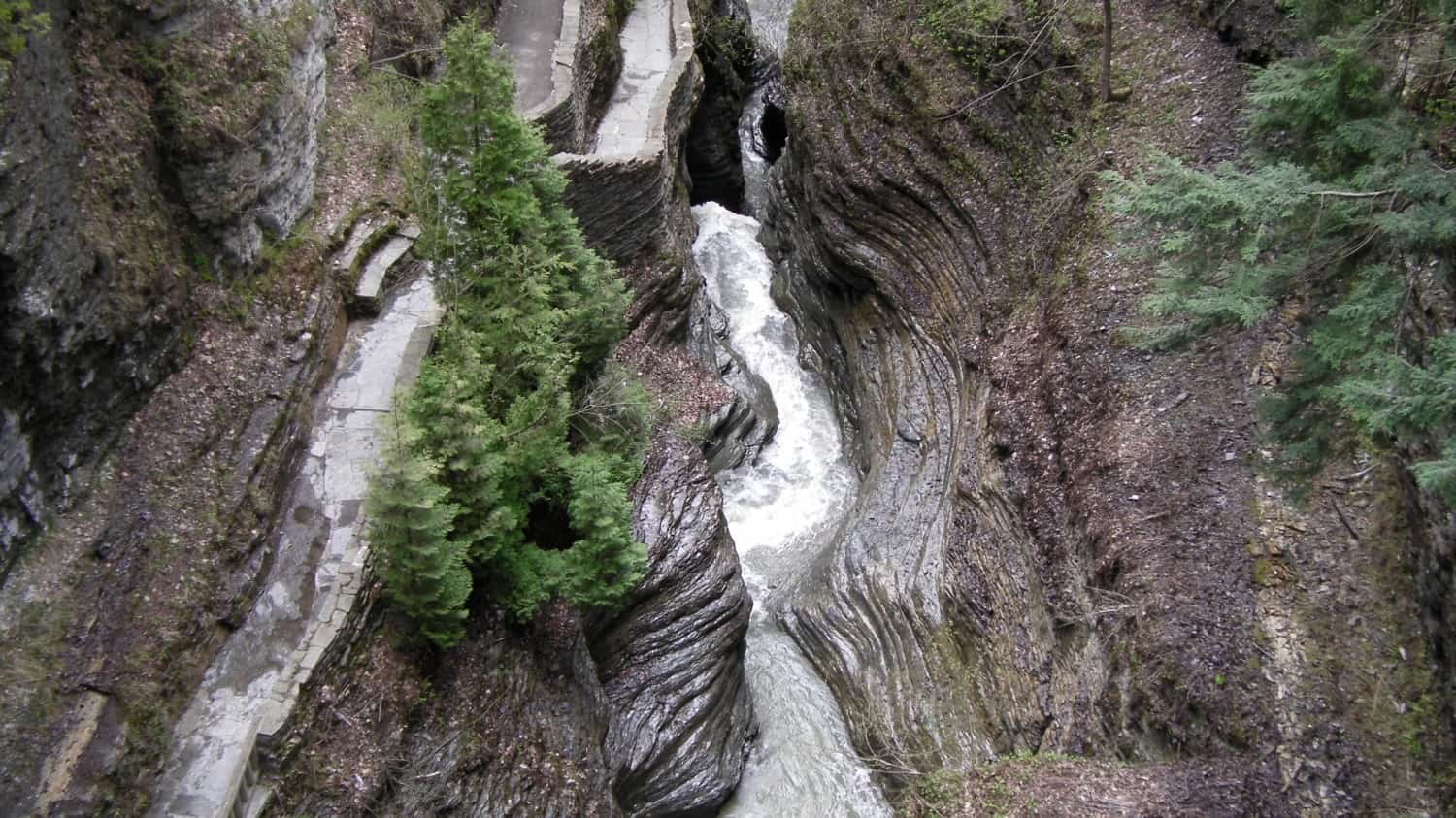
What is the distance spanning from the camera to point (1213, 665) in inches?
415

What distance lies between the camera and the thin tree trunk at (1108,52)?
52.5ft

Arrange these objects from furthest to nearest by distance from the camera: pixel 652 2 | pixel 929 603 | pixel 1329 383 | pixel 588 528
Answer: pixel 652 2 → pixel 929 603 → pixel 588 528 → pixel 1329 383

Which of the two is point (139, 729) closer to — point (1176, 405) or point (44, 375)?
point (44, 375)

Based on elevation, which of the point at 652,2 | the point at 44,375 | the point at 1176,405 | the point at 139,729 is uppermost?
the point at 652,2

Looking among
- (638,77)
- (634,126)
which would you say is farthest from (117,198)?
(638,77)

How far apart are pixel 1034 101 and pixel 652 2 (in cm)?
1193

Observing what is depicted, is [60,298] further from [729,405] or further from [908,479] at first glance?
[908,479]

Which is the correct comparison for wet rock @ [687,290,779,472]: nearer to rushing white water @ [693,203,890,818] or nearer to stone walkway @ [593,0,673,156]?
rushing white water @ [693,203,890,818]

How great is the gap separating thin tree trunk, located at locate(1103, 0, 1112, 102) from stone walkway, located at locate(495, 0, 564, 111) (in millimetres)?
10596

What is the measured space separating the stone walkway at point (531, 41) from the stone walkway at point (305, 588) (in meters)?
7.14

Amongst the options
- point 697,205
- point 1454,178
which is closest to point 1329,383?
point 1454,178

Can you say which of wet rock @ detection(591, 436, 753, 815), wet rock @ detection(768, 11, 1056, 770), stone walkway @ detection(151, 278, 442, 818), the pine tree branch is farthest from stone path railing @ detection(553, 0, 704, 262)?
the pine tree branch

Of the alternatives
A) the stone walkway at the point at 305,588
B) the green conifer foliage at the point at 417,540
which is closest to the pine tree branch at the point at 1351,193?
the green conifer foliage at the point at 417,540

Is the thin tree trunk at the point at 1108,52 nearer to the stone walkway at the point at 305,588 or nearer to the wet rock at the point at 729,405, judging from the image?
the wet rock at the point at 729,405
